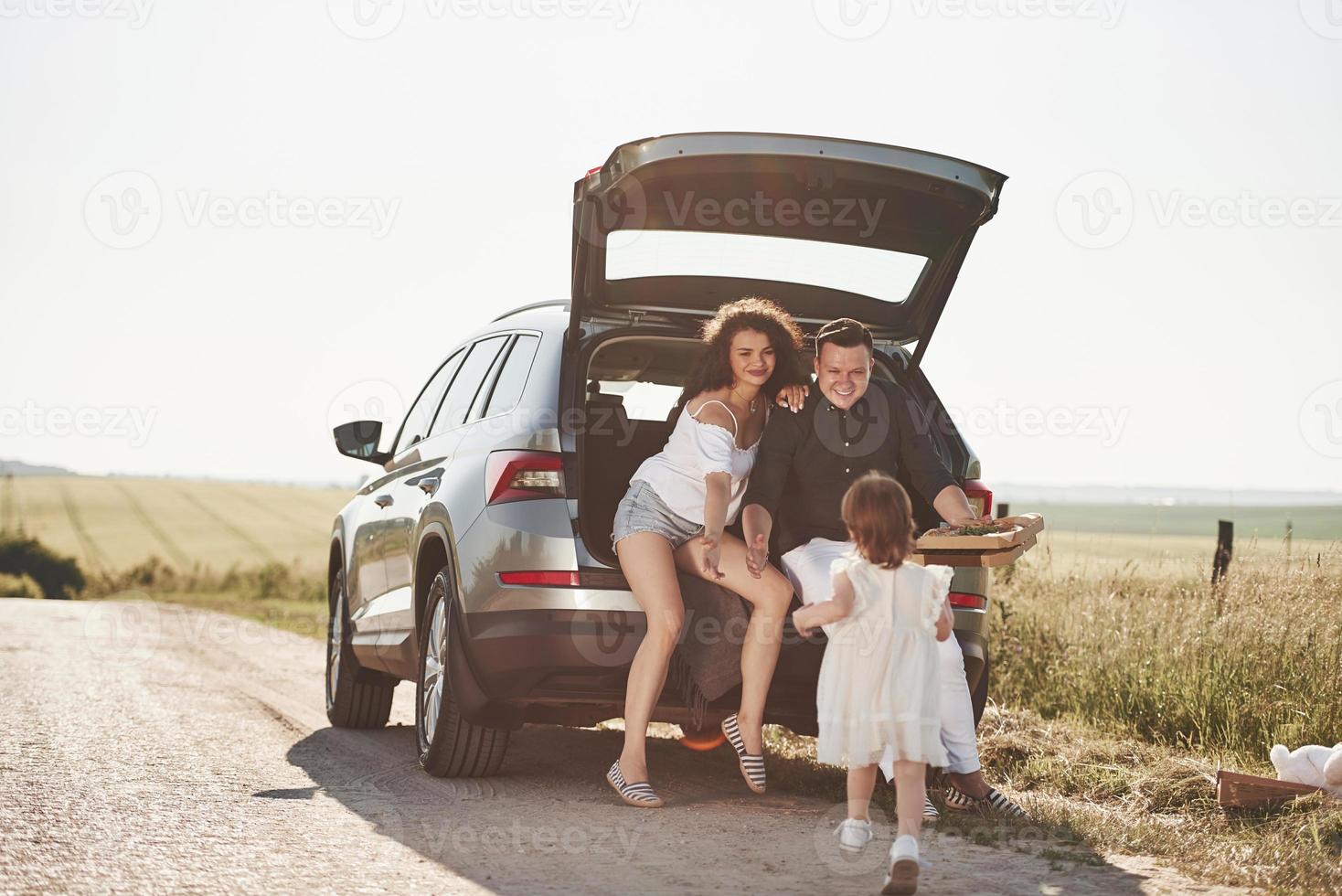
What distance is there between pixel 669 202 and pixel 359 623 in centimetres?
330

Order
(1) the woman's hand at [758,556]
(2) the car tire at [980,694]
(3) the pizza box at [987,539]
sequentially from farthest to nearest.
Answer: (2) the car tire at [980,694]
(1) the woman's hand at [758,556]
(3) the pizza box at [987,539]

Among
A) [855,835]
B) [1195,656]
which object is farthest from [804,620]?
[1195,656]

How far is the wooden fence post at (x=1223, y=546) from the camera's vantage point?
33.6 ft

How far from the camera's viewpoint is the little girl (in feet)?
15.1

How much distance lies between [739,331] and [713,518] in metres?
0.77

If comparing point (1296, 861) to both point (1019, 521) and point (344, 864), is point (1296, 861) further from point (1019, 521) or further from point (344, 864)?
point (344, 864)

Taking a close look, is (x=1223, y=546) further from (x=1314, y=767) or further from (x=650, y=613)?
(x=650, y=613)

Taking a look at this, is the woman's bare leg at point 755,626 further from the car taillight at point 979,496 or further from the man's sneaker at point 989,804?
the car taillight at point 979,496

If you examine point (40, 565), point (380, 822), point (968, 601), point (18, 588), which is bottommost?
point (40, 565)

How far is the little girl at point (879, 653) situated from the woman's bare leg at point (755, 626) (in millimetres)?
840

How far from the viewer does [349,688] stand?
8.46 meters
